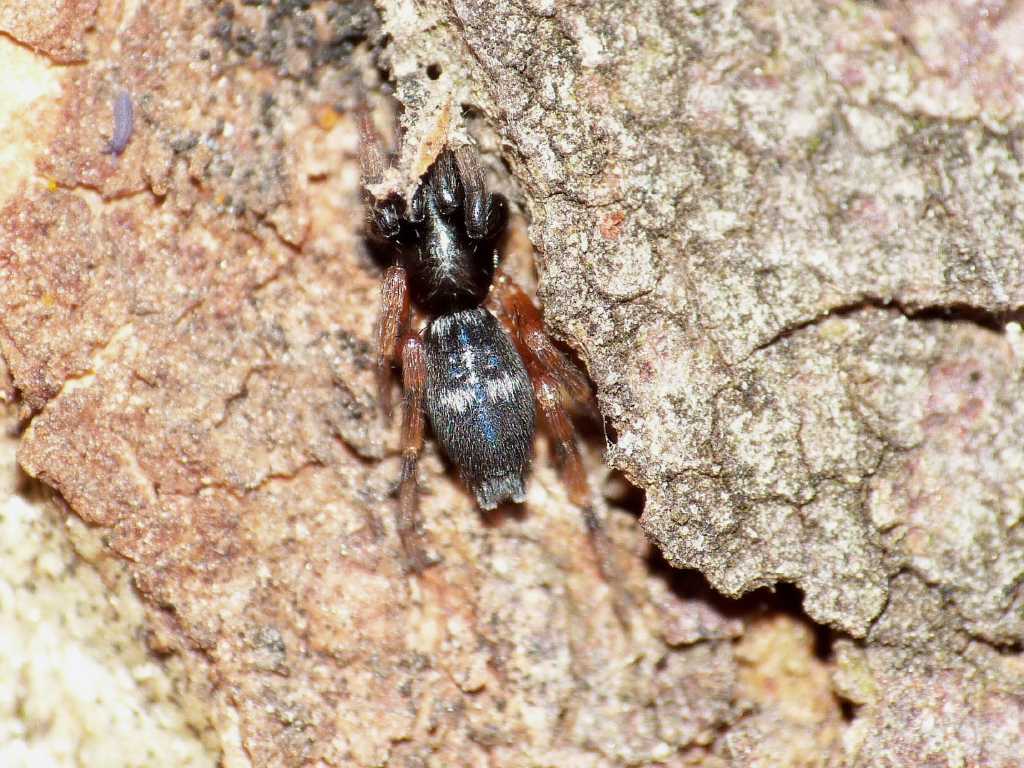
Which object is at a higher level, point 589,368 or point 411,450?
point 589,368

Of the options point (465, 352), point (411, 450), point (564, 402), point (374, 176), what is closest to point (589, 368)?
point (564, 402)

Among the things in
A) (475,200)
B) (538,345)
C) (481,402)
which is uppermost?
(475,200)

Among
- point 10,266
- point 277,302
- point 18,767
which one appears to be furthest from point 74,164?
point 18,767

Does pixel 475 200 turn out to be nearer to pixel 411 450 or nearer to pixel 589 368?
pixel 589 368

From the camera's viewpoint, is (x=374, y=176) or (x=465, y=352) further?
(x=465, y=352)

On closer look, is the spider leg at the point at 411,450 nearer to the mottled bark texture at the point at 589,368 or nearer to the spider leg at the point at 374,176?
the mottled bark texture at the point at 589,368

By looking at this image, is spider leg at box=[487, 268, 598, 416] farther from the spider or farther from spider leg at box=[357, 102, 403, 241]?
spider leg at box=[357, 102, 403, 241]
